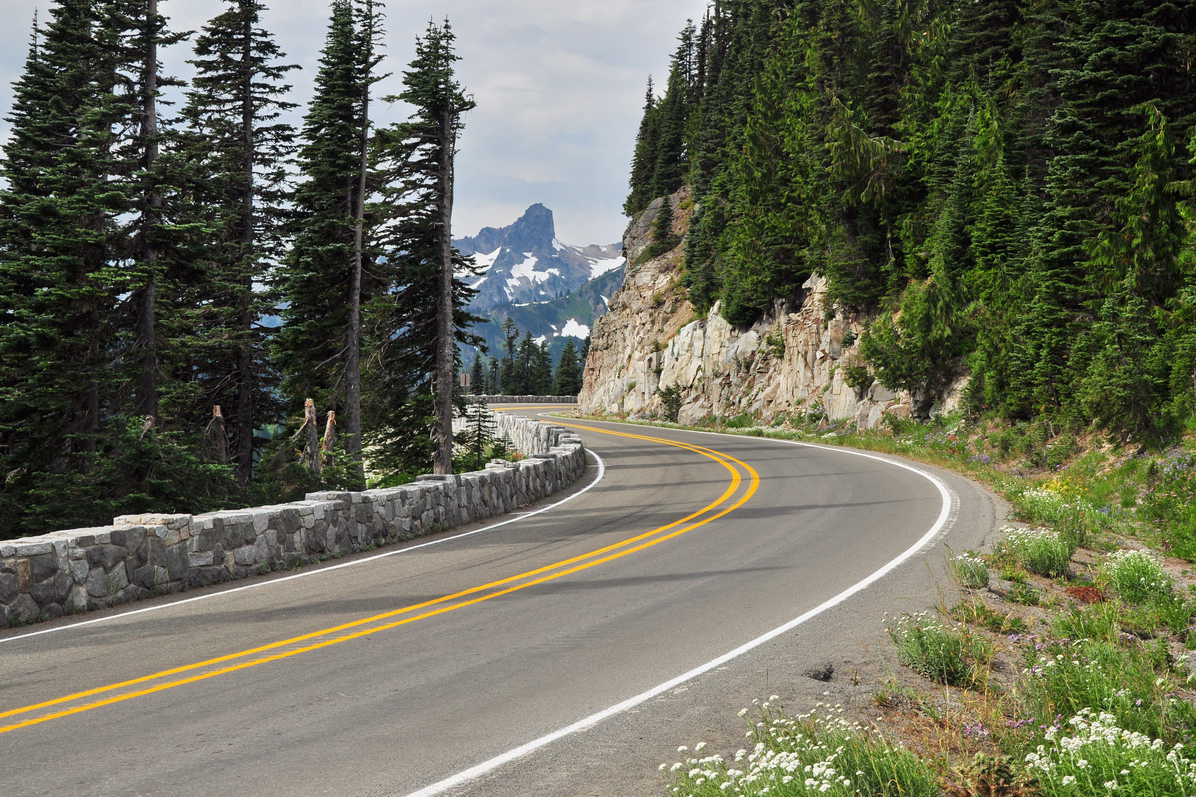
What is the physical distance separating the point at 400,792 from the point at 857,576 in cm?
691

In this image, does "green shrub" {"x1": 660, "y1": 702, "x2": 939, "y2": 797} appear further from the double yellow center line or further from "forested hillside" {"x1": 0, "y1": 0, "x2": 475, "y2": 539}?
"forested hillside" {"x1": 0, "y1": 0, "x2": 475, "y2": 539}

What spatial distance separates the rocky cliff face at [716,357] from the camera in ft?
117

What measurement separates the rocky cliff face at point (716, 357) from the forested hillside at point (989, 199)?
57.1 inches

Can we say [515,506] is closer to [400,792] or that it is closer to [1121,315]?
[400,792]

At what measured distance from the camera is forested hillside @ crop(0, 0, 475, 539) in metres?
18.6

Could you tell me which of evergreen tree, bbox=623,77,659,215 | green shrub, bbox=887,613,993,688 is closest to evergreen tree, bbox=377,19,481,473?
green shrub, bbox=887,613,993,688

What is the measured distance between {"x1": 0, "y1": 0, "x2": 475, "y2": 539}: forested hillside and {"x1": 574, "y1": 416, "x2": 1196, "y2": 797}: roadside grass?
600 inches

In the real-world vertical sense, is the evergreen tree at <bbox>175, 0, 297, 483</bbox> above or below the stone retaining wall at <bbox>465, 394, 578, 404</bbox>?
above

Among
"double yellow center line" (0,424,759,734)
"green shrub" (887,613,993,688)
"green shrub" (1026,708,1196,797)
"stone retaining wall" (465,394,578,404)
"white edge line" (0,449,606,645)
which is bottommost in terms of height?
"stone retaining wall" (465,394,578,404)

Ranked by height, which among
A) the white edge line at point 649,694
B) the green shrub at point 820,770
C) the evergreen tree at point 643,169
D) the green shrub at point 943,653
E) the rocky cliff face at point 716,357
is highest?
the evergreen tree at point 643,169

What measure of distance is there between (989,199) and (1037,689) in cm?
2564

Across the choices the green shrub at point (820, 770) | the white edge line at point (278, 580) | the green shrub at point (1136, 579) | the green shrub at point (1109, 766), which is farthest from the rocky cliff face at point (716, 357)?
the green shrub at point (820, 770)

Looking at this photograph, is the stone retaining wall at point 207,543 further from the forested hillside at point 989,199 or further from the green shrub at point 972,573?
the forested hillside at point 989,199

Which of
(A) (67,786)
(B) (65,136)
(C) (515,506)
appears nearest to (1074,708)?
(A) (67,786)
